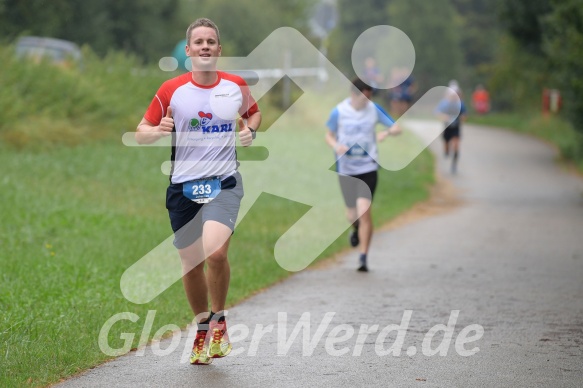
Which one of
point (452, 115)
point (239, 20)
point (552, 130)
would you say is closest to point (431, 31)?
point (239, 20)

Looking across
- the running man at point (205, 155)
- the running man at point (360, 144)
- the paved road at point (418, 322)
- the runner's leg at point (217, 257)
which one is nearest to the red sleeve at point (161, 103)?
the running man at point (205, 155)

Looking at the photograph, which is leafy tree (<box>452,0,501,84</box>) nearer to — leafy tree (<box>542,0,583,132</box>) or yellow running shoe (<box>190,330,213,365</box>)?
leafy tree (<box>542,0,583,132</box>)

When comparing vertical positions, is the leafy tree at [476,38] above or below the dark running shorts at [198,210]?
below

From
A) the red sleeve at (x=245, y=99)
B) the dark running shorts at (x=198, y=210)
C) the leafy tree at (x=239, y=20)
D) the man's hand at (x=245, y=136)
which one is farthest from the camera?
the leafy tree at (x=239, y=20)

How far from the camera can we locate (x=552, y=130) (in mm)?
39531

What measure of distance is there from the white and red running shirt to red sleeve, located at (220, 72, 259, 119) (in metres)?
0.03

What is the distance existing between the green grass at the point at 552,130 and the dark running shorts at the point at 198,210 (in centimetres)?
1864

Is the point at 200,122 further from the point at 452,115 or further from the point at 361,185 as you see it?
the point at 452,115

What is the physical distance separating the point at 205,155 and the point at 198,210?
36cm

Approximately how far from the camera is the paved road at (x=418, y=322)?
6.54 m

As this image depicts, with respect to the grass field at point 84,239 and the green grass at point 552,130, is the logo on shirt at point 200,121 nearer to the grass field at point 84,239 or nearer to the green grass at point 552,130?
the grass field at point 84,239

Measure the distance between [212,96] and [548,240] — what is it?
356 inches

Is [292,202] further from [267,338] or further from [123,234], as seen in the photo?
[267,338]

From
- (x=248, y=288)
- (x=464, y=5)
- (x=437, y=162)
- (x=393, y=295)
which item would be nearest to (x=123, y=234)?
(x=248, y=288)
